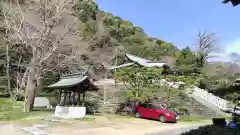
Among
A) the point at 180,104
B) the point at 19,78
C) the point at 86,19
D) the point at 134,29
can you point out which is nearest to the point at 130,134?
the point at 180,104

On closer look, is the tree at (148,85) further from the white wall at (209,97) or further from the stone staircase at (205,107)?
the stone staircase at (205,107)

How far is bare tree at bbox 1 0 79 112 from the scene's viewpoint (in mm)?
20980

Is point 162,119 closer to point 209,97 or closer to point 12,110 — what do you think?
point 209,97

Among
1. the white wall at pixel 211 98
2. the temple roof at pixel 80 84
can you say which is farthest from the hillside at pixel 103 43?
the white wall at pixel 211 98

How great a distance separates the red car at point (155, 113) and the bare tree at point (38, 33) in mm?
8096

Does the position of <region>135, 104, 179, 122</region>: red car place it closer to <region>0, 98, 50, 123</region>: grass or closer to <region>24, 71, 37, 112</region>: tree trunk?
<region>0, 98, 50, 123</region>: grass

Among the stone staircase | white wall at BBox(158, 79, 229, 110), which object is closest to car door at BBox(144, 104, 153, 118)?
white wall at BBox(158, 79, 229, 110)

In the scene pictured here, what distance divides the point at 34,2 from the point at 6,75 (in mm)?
8133

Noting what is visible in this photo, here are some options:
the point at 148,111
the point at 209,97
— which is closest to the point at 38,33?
the point at 148,111

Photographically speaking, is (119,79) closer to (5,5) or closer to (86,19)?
(5,5)

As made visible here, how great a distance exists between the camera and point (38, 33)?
23.8 metres

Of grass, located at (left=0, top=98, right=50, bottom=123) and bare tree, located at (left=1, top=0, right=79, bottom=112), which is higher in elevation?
bare tree, located at (left=1, top=0, right=79, bottom=112)

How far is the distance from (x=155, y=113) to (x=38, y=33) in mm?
12651

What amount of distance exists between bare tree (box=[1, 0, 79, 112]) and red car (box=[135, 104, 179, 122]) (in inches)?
319
